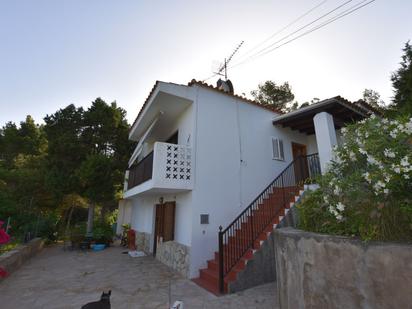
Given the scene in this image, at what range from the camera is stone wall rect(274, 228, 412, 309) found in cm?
236

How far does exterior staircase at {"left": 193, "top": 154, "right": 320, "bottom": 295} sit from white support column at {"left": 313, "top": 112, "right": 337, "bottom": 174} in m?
1.54

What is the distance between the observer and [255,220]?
813cm

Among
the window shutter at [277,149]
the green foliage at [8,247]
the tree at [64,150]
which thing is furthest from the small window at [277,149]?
the green foliage at [8,247]

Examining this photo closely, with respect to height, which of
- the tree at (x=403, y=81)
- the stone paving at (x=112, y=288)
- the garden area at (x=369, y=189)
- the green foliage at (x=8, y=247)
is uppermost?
the tree at (x=403, y=81)

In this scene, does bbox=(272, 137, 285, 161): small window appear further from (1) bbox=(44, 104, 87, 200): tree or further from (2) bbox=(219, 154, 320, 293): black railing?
(1) bbox=(44, 104, 87, 200): tree

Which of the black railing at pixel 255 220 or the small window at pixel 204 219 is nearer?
the black railing at pixel 255 220

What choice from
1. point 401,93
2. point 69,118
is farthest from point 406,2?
point 69,118

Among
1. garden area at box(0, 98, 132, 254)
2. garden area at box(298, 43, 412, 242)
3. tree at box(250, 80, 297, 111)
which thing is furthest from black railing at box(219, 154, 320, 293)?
tree at box(250, 80, 297, 111)

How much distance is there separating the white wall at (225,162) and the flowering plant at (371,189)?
4.37 m

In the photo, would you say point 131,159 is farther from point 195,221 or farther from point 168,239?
point 195,221

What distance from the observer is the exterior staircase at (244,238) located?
20.3ft

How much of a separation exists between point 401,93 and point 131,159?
17.7 m

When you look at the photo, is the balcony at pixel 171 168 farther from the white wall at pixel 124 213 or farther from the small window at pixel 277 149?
the white wall at pixel 124 213

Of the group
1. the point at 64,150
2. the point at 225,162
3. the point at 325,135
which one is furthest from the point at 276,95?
the point at 64,150
